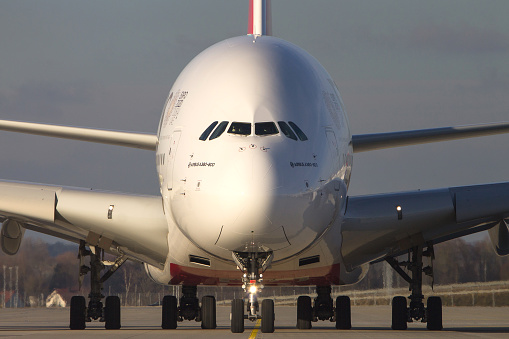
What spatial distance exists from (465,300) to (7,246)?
32814mm

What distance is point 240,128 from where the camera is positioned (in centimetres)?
1473

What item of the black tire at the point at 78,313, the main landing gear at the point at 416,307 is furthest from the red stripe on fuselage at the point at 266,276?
the black tire at the point at 78,313

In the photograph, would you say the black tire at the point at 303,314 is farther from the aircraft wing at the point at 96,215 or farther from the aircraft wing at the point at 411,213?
the aircraft wing at the point at 96,215

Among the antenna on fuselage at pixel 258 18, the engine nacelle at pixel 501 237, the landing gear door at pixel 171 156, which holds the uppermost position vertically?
the antenna on fuselage at pixel 258 18

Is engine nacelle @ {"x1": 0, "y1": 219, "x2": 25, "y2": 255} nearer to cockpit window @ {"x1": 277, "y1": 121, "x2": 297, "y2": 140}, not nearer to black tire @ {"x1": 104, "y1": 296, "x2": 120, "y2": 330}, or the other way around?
black tire @ {"x1": 104, "y1": 296, "x2": 120, "y2": 330}

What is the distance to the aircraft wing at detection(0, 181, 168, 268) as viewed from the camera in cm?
1798

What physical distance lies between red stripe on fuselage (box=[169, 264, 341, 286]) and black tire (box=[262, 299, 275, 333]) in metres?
1.54

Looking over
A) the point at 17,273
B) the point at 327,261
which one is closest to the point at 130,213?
the point at 327,261

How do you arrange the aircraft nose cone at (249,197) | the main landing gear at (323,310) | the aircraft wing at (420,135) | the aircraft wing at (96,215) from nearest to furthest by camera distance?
the aircraft nose cone at (249,197)
the aircraft wing at (96,215)
the aircraft wing at (420,135)
the main landing gear at (323,310)

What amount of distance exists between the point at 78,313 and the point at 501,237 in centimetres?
928

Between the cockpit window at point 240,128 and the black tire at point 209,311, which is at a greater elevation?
the cockpit window at point 240,128

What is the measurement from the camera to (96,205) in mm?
18562

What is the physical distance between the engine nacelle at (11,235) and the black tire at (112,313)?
2465 millimetres

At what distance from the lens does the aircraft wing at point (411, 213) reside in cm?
1827
